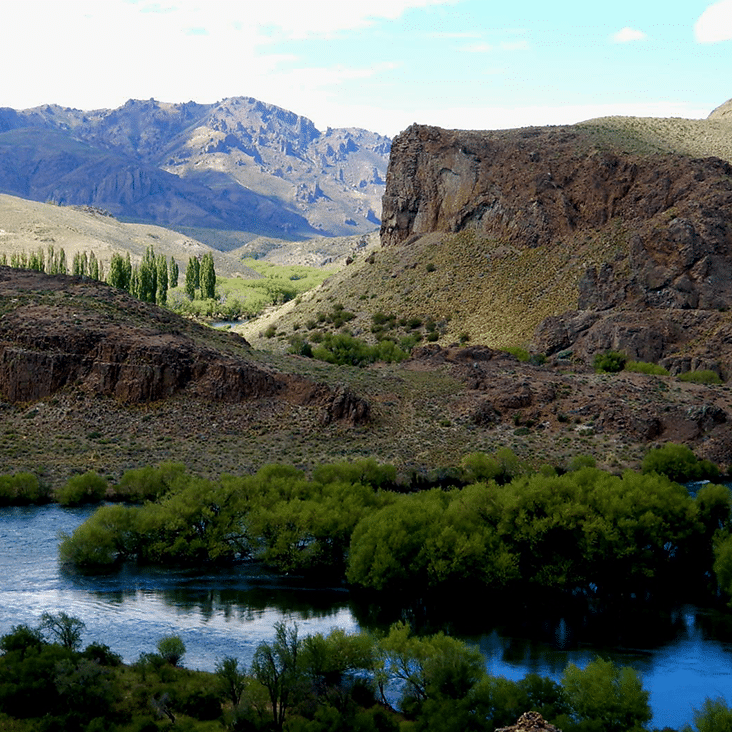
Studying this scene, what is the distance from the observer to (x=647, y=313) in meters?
107

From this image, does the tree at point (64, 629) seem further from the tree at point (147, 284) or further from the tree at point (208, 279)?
the tree at point (208, 279)

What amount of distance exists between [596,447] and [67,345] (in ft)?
134

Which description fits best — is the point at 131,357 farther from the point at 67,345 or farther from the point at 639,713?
the point at 639,713

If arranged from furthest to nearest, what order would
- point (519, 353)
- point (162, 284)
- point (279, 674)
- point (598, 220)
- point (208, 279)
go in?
point (208, 279)
point (162, 284)
point (598, 220)
point (519, 353)
point (279, 674)

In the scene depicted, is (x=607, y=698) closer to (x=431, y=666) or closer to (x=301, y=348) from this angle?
(x=431, y=666)

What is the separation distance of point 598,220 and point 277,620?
3251 inches

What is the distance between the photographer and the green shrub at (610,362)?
330 feet

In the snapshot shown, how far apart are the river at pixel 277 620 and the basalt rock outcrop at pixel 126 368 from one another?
92.7 feet

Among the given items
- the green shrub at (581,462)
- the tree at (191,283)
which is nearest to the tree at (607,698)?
the green shrub at (581,462)

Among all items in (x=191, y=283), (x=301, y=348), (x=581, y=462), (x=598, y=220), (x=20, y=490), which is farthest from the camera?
(x=191, y=283)

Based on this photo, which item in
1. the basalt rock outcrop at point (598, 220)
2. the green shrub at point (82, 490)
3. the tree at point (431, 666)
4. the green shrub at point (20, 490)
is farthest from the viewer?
the basalt rock outcrop at point (598, 220)

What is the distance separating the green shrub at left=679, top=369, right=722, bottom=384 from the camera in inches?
3767

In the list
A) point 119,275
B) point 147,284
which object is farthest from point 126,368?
point 147,284

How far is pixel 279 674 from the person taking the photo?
4009cm
